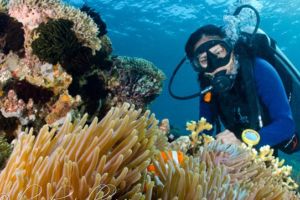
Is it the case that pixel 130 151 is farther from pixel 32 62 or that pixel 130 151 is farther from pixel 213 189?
pixel 32 62

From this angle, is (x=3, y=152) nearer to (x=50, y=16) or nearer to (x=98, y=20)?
(x=50, y=16)

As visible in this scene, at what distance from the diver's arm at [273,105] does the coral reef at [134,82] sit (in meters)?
1.89

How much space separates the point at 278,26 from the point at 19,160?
36.3m

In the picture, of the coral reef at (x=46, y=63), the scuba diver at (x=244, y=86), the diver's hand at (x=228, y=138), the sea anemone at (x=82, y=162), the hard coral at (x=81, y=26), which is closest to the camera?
the sea anemone at (x=82, y=162)

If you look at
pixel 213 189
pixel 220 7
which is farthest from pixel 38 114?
pixel 220 7

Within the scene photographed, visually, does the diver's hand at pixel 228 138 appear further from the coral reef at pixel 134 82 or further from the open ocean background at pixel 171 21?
the open ocean background at pixel 171 21

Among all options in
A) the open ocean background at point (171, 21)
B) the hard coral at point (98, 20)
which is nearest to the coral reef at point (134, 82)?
the hard coral at point (98, 20)

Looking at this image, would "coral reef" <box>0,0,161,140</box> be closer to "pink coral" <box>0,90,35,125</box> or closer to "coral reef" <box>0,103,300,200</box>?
"pink coral" <box>0,90,35,125</box>

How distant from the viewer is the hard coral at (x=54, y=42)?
4.37 meters

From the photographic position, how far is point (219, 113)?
669cm

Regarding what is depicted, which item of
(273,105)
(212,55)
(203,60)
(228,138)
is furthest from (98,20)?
(273,105)

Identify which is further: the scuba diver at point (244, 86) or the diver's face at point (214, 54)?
the diver's face at point (214, 54)

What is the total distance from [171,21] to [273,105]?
3167 centimetres

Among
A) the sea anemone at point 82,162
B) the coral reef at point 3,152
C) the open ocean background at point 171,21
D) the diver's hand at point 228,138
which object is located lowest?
the sea anemone at point 82,162
